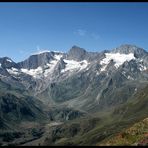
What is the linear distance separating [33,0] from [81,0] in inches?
121

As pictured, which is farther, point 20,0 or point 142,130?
point 142,130

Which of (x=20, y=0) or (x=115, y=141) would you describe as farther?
(x=115, y=141)

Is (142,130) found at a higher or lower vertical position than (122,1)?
lower

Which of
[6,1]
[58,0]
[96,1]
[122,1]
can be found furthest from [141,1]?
[6,1]

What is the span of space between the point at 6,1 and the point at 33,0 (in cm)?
215

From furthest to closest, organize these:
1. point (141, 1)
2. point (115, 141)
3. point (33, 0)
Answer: point (115, 141)
point (141, 1)
point (33, 0)

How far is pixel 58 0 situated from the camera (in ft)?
82.1

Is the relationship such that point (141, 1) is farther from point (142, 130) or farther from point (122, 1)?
point (142, 130)

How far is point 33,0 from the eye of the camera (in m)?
24.1

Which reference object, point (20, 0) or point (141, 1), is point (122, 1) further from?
point (20, 0)

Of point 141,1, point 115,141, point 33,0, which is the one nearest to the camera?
point 33,0

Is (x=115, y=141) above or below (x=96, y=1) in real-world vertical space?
below

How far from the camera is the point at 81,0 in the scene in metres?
24.9

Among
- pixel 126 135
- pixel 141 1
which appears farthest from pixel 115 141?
pixel 141 1
